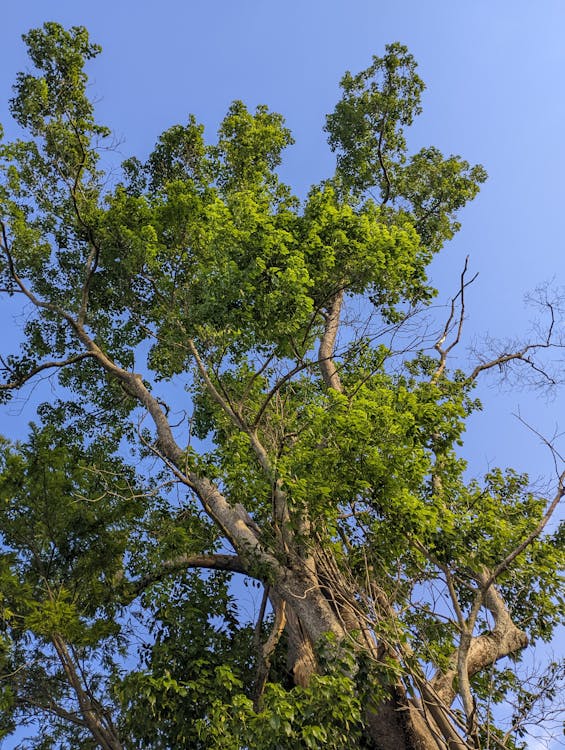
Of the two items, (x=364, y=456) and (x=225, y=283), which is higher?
(x=225, y=283)

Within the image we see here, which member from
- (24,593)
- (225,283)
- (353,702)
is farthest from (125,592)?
(225,283)

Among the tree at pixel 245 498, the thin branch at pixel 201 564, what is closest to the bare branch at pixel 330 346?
the tree at pixel 245 498

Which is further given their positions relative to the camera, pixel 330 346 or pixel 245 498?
pixel 330 346

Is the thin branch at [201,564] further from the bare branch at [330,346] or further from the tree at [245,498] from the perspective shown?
the bare branch at [330,346]

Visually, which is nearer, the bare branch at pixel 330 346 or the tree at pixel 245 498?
the tree at pixel 245 498

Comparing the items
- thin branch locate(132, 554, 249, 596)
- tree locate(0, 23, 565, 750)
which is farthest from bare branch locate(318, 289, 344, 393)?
thin branch locate(132, 554, 249, 596)

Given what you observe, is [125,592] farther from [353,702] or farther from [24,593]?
[353,702]

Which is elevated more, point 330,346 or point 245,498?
point 330,346

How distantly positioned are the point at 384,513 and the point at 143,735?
424 cm

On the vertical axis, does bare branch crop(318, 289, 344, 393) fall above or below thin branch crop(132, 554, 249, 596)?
above

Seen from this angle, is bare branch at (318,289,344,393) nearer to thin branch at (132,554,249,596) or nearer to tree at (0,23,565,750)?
tree at (0,23,565,750)

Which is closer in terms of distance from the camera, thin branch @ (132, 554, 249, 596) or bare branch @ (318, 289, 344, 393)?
thin branch @ (132, 554, 249, 596)

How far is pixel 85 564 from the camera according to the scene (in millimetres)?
9539

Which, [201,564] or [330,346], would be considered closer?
[201,564]
